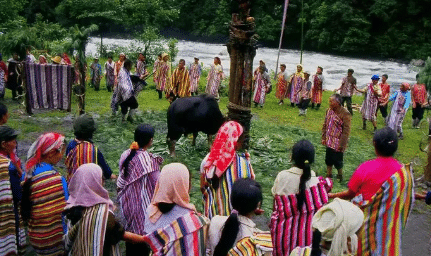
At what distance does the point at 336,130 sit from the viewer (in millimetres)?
6695

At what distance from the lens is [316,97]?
47.1 ft

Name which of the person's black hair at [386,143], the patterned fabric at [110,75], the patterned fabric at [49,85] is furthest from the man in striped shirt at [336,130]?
the patterned fabric at [110,75]

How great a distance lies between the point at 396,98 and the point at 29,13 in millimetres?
33513

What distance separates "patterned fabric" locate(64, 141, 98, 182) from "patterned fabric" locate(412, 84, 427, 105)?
9814mm

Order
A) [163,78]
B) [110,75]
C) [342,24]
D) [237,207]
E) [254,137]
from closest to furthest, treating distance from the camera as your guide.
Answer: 1. [237,207]
2. [254,137]
3. [163,78]
4. [110,75]
5. [342,24]

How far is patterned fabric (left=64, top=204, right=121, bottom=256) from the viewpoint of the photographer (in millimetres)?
3031

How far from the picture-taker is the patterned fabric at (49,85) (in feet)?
31.7

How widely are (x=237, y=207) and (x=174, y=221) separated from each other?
0.44 m

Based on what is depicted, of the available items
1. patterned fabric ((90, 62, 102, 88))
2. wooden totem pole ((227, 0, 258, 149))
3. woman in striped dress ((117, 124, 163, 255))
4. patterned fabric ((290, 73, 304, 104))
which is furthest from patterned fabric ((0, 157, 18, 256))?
patterned fabric ((90, 62, 102, 88))

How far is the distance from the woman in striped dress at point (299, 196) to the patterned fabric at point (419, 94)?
30.2 ft

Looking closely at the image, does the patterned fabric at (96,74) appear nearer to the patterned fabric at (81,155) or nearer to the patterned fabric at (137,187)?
the patterned fabric at (81,155)

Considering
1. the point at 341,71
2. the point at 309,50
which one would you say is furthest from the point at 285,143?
the point at 309,50

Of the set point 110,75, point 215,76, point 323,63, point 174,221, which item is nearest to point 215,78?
point 215,76

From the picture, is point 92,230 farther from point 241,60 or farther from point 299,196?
point 241,60
